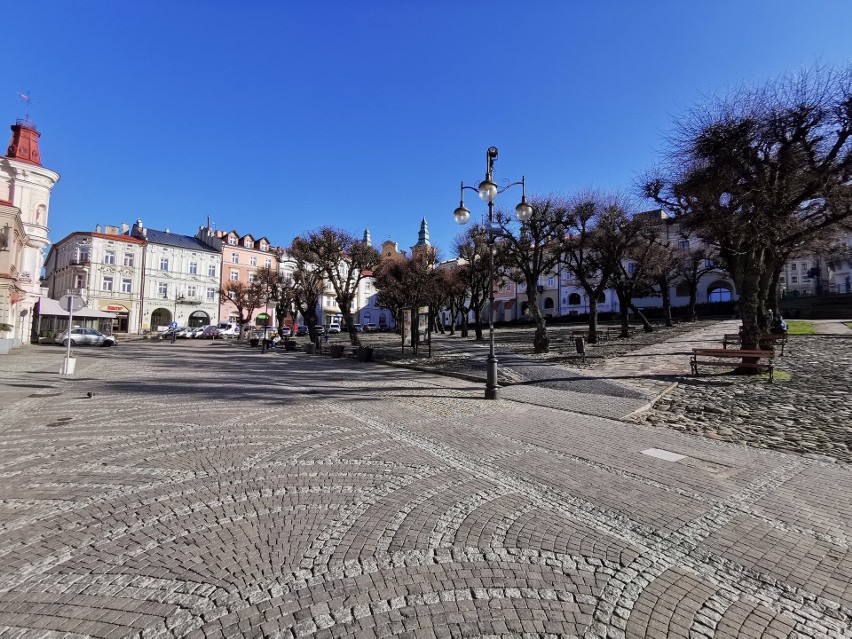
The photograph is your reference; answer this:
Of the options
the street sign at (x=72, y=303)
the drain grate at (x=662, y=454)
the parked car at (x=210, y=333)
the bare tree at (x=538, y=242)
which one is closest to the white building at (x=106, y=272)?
the parked car at (x=210, y=333)

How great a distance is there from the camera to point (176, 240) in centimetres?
5709

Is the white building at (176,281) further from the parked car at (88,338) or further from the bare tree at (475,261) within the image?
the bare tree at (475,261)

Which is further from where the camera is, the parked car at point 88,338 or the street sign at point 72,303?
the parked car at point 88,338

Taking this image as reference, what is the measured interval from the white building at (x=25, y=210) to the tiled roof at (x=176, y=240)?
1795cm

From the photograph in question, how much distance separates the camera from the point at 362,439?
22.4 feet

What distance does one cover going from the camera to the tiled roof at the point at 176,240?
178 ft

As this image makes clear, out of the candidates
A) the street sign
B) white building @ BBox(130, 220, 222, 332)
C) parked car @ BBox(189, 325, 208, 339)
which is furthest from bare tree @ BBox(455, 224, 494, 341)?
white building @ BBox(130, 220, 222, 332)

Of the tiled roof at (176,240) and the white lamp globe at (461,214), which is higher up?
the tiled roof at (176,240)

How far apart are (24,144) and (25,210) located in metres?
7.20

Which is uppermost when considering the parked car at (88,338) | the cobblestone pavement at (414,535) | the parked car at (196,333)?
the parked car at (196,333)

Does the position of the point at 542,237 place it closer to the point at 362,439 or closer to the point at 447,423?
the point at 447,423

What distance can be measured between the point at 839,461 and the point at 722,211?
10.0 meters

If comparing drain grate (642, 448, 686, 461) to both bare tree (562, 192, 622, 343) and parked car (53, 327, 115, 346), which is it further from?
parked car (53, 327, 115, 346)

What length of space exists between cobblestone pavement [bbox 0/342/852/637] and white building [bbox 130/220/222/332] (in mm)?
51888
